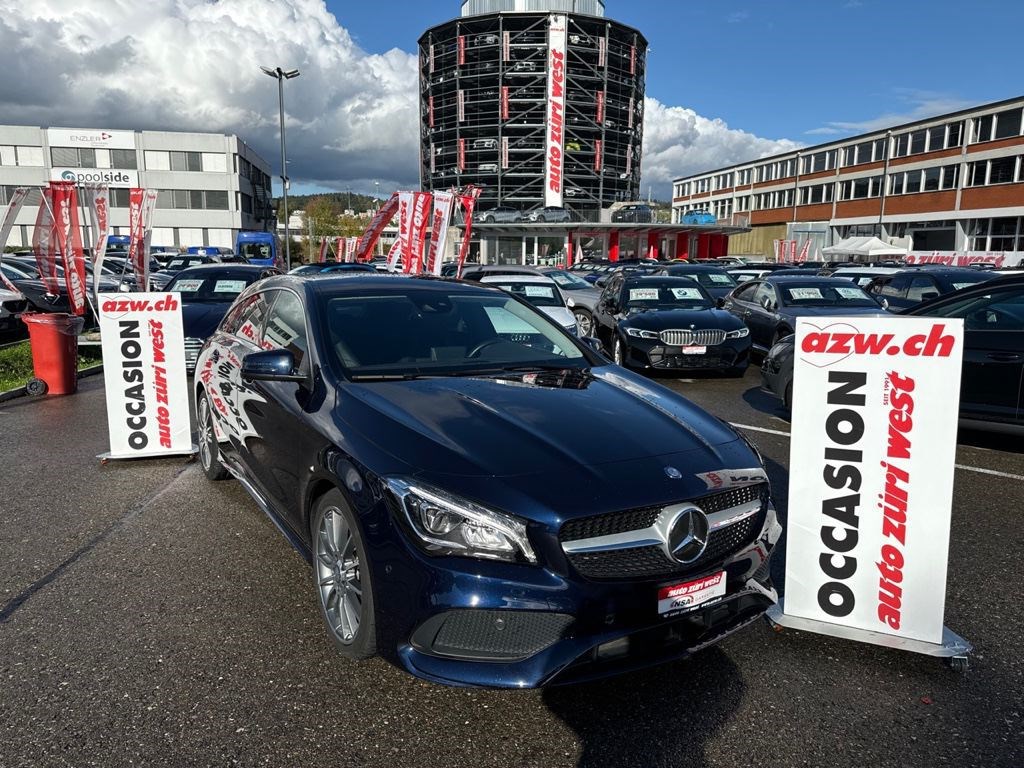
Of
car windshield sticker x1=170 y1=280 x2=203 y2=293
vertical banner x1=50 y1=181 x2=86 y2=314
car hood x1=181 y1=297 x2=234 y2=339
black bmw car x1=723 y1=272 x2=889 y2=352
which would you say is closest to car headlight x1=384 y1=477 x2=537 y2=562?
car hood x1=181 y1=297 x2=234 y2=339

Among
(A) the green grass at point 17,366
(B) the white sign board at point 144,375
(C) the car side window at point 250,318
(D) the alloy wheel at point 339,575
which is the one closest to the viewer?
(D) the alloy wheel at point 339,575

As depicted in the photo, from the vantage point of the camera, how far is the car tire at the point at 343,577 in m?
2.87

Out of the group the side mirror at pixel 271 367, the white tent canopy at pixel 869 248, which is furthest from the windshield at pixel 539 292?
the white tent canopy at pixel 869 248

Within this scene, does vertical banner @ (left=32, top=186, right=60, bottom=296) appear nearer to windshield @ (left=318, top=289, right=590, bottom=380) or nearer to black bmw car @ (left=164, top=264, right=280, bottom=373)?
black bmw car @ (left=164, top=264, right=280, bottom=373)

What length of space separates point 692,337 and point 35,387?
856 centimetres

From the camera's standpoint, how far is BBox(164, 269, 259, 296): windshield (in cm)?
1164

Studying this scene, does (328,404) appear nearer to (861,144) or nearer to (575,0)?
(861,144)

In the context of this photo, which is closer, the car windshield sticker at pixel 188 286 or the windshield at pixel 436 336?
the windshield at pixel 436 336

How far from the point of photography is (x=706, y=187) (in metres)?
99.0

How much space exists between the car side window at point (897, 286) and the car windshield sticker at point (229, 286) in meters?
10.7

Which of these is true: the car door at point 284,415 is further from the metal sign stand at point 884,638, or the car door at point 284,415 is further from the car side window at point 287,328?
the metal sign stand at point 884,638

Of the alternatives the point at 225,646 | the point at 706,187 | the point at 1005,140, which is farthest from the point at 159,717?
the point at 706,187

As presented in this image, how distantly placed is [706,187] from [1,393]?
325 feet

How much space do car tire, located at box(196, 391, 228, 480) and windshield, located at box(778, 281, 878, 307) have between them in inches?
352
